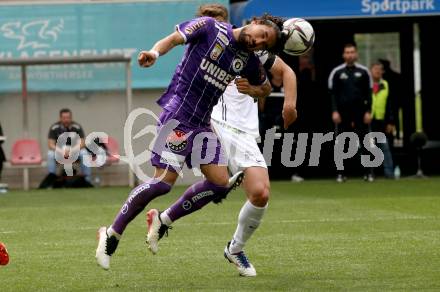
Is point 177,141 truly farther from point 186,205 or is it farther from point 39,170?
point 39,170

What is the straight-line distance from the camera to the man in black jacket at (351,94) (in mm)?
18188

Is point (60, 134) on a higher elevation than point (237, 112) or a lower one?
lower

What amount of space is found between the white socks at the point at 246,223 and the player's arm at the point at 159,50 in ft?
4.77

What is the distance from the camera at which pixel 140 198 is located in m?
7.96

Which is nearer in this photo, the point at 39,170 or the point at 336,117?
the point at 336,117

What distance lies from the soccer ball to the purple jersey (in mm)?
307

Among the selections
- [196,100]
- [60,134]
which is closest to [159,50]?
[196,100]

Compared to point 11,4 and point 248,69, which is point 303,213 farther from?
point 11,4

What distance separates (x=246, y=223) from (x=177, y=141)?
885mm

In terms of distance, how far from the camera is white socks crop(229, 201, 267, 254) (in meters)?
8.38

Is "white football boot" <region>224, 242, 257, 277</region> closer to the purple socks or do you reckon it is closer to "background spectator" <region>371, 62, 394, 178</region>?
the purple socks

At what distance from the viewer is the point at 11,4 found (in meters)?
19.5

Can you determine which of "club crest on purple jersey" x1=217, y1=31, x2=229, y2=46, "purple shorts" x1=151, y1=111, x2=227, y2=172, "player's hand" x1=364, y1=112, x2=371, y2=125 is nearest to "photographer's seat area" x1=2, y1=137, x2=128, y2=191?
"player's hand" x1=364, y1=112, x2=371, y2=125

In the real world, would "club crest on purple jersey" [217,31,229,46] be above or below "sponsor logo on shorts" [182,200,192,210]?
above
